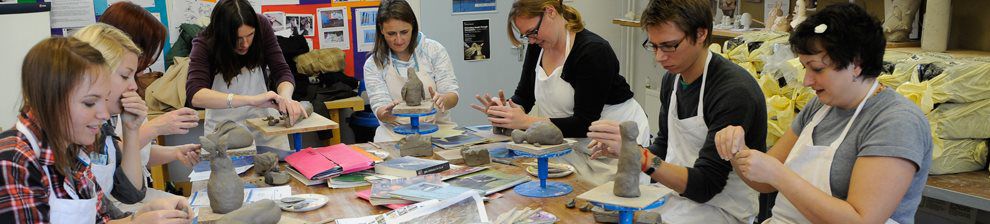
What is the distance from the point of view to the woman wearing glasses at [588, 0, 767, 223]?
Answer: 90.4 inches

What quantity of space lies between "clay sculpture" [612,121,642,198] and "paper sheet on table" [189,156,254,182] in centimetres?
149

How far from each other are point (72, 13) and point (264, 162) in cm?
292

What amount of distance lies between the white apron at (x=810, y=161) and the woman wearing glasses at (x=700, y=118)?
199mm

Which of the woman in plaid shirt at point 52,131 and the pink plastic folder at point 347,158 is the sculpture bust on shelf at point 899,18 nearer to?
the pink plastic folder at point 347,158

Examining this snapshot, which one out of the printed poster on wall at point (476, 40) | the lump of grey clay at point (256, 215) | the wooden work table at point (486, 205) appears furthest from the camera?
the printed poster on wall at point (476, 40)

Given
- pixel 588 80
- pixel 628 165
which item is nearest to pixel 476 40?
pixel 588 80

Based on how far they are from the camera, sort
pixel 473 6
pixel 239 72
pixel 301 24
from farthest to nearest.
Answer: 1. pixel 473 6
2. pixel 301 24
3. pixel 239 72

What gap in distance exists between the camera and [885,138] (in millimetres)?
1825

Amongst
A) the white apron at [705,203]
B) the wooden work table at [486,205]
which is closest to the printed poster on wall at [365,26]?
the wooden work table at [486,205]

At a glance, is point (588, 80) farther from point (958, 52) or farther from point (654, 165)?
point (958, 52)

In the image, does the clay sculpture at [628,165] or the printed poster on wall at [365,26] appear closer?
the clay sculpture at [628,165]

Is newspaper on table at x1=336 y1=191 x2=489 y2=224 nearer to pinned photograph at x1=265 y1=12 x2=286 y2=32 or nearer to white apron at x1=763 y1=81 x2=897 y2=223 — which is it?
white apron at x1=763 y1=81 x2=897 y2=223

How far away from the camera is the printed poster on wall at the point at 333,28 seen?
222 inches

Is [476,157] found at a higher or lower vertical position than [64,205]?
lower
